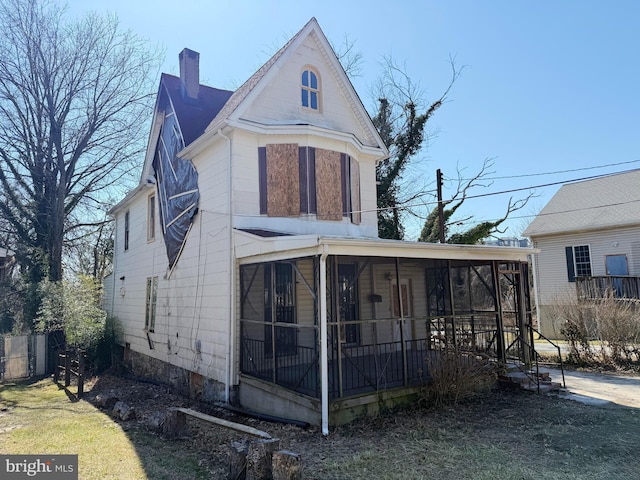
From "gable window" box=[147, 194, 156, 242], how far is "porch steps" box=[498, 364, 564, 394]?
11388 millimetres

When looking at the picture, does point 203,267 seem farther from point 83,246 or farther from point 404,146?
point 83,246

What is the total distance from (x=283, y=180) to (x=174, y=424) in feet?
18.7

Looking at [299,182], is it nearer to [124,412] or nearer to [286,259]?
[286,259]

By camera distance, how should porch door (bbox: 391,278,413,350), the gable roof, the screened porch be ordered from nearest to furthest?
the screened porch → the gable roof → porch door (bbox: 391,278,413,350)

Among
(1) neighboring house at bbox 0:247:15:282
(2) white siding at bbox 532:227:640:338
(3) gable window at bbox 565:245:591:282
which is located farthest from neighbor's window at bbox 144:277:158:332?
(3) gable window at bbox 565:245:591:282

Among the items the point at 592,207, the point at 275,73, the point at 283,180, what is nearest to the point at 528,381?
the point at 283,180

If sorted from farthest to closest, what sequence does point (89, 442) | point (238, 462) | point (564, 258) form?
point (564, 258)
point (89, 442)
point (238, 462)

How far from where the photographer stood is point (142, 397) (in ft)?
36.1

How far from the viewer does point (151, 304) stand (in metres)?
13.8

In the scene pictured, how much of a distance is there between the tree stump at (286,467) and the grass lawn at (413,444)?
465 millimetres

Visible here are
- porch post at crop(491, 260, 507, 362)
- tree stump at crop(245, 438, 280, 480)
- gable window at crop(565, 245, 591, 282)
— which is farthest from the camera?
gable window at crop(565, 245, 591, 282)

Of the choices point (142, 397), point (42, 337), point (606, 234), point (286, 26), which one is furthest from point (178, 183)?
point (606, 234)

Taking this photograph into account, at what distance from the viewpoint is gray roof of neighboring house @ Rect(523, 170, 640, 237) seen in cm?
1930

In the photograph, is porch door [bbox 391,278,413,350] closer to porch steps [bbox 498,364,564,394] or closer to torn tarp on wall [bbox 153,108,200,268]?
porch steps [bbox 498,364,564,394]
